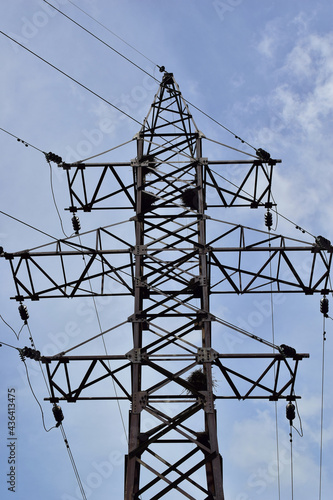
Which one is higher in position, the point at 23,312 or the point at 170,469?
the point at 23,312

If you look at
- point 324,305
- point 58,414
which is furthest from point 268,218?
point 58,414

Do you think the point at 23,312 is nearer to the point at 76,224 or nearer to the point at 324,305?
the point at 76,224

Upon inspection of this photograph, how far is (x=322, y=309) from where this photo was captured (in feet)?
58.1

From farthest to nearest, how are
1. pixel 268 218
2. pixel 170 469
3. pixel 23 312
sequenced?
pixel 268 218
pixel 23 312
pixel 170 469

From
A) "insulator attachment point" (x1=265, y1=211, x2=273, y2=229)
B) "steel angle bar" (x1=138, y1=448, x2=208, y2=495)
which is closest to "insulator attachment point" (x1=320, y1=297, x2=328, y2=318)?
"insulator attachment point" (x1=265, y1=211, x2=273, y2=229)

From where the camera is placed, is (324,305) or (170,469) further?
(324,305)

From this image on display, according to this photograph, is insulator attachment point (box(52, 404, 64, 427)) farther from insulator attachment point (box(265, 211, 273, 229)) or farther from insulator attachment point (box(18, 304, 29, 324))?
insulator attachment point (box(265, 211, 273, 229))

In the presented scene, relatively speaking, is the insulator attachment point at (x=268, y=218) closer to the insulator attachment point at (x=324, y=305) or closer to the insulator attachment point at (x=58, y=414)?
the insulator attachment point at (x=324, y=305)

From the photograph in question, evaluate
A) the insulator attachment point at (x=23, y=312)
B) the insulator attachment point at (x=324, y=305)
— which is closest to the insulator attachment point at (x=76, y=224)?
the insulator attachment point at (x=23, y=312)

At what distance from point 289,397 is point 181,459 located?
11.2ft

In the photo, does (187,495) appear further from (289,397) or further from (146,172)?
(146,172)

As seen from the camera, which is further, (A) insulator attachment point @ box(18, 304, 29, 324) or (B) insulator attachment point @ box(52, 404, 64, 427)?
(A) insulator attachment point @ box(18, 304, 29, 324)

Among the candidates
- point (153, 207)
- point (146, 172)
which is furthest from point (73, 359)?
point (146, 172)

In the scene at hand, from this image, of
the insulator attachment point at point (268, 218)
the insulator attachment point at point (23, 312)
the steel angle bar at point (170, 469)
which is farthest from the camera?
the insulator attachment point at point (268, 218)
